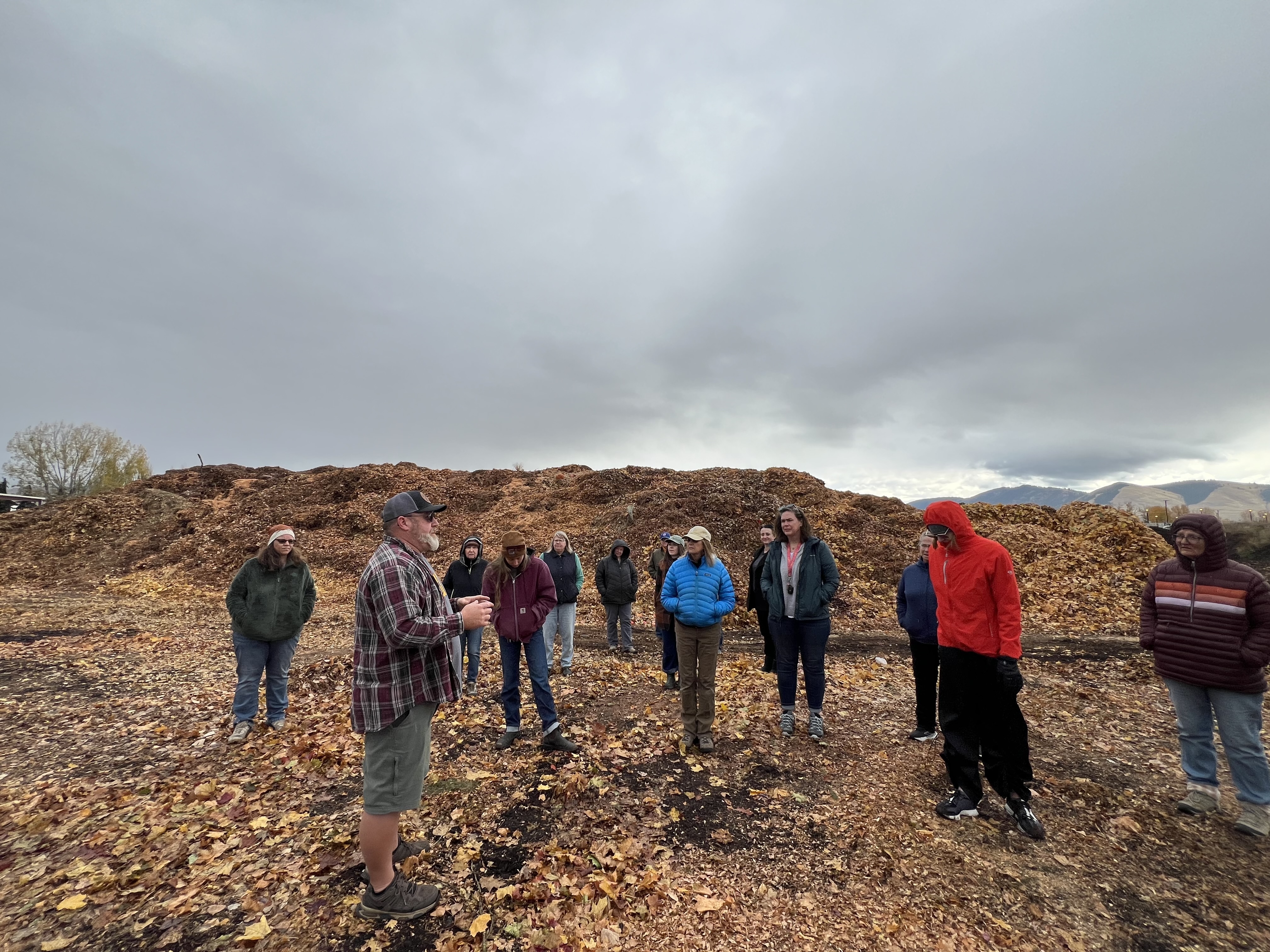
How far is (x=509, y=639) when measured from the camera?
5871mm

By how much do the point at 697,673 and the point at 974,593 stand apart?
119 inches

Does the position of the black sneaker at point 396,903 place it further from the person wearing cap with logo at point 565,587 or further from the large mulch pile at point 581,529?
the large mulch pile at point 581,529

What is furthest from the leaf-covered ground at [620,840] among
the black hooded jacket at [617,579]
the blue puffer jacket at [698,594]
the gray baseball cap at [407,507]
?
the black hooded jacket at [617,579]

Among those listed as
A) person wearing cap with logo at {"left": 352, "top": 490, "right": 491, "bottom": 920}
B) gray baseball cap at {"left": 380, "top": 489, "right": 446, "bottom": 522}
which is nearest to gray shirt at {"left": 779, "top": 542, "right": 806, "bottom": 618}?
person wearing cap with logo at {"left": 352, "top": 490, "right": 491, "bottom": 920}

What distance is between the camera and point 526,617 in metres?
5.79

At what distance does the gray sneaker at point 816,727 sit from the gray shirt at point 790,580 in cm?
128

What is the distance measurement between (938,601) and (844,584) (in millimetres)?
11795

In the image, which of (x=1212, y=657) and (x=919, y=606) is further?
(x=919, y=606)

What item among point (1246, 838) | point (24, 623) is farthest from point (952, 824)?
point (24, 623)

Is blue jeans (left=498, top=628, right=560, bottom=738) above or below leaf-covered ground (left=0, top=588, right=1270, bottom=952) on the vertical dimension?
above

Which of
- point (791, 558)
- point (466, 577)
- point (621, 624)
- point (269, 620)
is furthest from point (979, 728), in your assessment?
point (269, 620)

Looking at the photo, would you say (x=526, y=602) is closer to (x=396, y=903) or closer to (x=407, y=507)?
(x=407, y=507)

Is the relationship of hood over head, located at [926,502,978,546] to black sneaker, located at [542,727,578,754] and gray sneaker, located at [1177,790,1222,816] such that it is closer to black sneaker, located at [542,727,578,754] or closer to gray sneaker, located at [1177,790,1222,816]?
gray sneaker, located at [1177,790,1222,816]

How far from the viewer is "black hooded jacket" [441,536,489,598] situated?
7750mm
